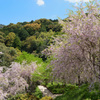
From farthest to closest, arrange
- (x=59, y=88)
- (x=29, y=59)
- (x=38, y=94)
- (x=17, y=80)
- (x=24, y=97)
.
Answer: (x=29, y=59) → (x=17, y=80) → (x=59, y=88) → (x=24, y=97) → (x=38, y=94)

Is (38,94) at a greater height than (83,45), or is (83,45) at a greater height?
(83,45)

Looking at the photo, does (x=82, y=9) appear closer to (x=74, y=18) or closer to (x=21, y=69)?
(x=74, y=18)

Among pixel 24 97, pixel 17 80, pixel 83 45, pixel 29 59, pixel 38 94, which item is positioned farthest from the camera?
pixel 29 59

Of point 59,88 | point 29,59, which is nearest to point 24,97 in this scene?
point 59,88

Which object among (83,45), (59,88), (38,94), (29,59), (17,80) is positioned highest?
(83,45)

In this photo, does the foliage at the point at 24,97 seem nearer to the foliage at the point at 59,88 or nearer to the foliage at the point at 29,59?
the foliage at the point at 59,88

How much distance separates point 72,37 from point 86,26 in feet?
2.62

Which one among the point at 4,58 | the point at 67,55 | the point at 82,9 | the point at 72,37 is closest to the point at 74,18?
the point at 82,9

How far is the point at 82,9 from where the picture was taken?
719 centimetres

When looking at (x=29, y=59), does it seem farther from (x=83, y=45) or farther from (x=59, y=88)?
(x=83, y=45)

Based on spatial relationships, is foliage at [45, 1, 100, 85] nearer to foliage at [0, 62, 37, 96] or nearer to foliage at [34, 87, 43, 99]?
foliage at [34, 87, 43, 99]

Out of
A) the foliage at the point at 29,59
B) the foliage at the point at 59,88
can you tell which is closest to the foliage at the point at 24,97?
the foliage at the point at 59,88

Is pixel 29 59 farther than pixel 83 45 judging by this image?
Yes

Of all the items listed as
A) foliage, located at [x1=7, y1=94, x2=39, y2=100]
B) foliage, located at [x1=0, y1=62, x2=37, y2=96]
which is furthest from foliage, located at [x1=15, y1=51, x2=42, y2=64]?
foliage, located at [x1=7, y1=94, x2=39, y2=100]
